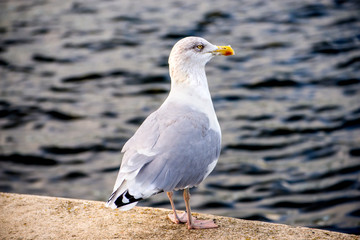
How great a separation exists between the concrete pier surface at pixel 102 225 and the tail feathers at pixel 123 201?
43 cm

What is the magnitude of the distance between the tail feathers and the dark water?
3.20m

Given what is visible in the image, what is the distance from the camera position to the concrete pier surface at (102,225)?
12.1ft

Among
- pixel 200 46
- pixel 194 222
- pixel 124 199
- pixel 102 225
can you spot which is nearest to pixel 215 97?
pixel 200 46

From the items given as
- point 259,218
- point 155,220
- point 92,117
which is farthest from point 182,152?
point 92,117

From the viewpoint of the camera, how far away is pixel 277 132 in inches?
311

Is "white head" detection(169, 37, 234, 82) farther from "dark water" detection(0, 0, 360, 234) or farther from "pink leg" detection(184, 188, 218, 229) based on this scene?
"dark water" detection(0, 0, 360, 234)

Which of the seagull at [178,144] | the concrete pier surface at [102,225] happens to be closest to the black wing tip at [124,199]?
the seagull at [178,144]

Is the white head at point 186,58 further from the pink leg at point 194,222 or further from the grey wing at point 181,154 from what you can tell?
the pink leg at point 194,222

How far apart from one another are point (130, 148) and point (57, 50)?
306 inches

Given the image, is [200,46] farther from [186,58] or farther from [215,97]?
[215,97]

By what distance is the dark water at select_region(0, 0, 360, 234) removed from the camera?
6.77 meters

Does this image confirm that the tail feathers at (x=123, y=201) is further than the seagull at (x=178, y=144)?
No

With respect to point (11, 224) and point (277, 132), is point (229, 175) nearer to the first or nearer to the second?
point (277, 132)

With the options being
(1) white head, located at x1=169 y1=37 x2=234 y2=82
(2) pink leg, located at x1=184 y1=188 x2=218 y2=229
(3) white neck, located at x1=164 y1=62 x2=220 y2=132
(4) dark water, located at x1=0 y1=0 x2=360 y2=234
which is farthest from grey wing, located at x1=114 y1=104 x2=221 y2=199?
(4) dark water, located at x1=0 y1=0 x2=360 y2=234
